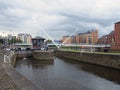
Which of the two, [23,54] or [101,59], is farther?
[23,54]

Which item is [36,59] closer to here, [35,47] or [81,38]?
[35,47]

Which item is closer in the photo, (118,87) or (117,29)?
(118,87)

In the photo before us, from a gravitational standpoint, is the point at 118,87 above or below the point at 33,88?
below

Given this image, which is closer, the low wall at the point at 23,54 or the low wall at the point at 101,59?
the low wall at the point at 101,59

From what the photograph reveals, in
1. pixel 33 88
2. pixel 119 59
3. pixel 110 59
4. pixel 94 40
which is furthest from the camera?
pixel 94 40

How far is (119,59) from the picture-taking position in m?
29.6

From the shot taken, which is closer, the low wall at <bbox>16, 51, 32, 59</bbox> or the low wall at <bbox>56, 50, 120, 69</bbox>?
the low wall at <bbox>56, 50, 120, 69</bbox>

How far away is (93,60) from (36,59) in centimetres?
1584

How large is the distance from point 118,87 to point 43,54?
31257mm

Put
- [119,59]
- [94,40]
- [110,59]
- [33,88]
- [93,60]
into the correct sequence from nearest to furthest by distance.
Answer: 1. [33,88]
2. [119,59]
3. [110,59]
4. [93,60]
5. [94,40]

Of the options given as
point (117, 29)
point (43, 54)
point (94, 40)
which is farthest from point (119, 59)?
point (94, 40)

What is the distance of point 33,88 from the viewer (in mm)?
11281

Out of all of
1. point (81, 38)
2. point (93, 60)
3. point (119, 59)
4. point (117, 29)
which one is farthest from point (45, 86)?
point (81, 38)

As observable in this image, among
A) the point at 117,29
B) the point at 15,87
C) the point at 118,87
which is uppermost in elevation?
the point at 117,29
